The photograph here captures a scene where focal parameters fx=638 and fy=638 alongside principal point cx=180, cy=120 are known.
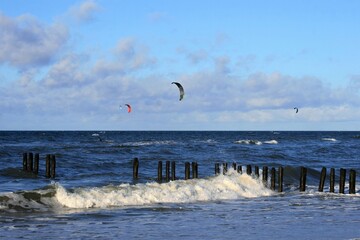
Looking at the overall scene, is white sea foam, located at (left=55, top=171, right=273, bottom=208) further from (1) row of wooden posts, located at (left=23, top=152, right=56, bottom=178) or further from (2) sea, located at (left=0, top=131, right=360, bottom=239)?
(1) row of wooden posts, located at (left=23, top=152, right=56, bottom=178)

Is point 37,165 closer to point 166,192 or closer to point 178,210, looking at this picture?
point 166,192

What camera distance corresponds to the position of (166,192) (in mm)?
23016

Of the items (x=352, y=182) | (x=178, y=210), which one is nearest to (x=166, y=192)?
(x=178, y=210)

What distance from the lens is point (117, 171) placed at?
122ft

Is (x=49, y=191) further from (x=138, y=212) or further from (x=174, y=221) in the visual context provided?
(x=174, y=221)

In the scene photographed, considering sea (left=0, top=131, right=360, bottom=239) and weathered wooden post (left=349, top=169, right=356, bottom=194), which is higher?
weathered wooden post (left=349, top=169, right=356, bottom=194)

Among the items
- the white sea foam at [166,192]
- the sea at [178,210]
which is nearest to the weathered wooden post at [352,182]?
the sea at [178,210]

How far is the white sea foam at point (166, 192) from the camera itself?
20.6 metres

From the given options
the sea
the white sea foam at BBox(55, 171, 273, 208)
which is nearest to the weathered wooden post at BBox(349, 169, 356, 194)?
the sea

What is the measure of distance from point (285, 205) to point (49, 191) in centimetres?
779

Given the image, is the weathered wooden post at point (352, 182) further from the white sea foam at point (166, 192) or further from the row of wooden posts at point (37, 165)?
the row of wooden posts at point (37, 165)

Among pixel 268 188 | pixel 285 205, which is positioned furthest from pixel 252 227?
pixel 268 188

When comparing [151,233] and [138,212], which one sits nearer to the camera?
[151,233]

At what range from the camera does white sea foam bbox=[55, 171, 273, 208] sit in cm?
2059
